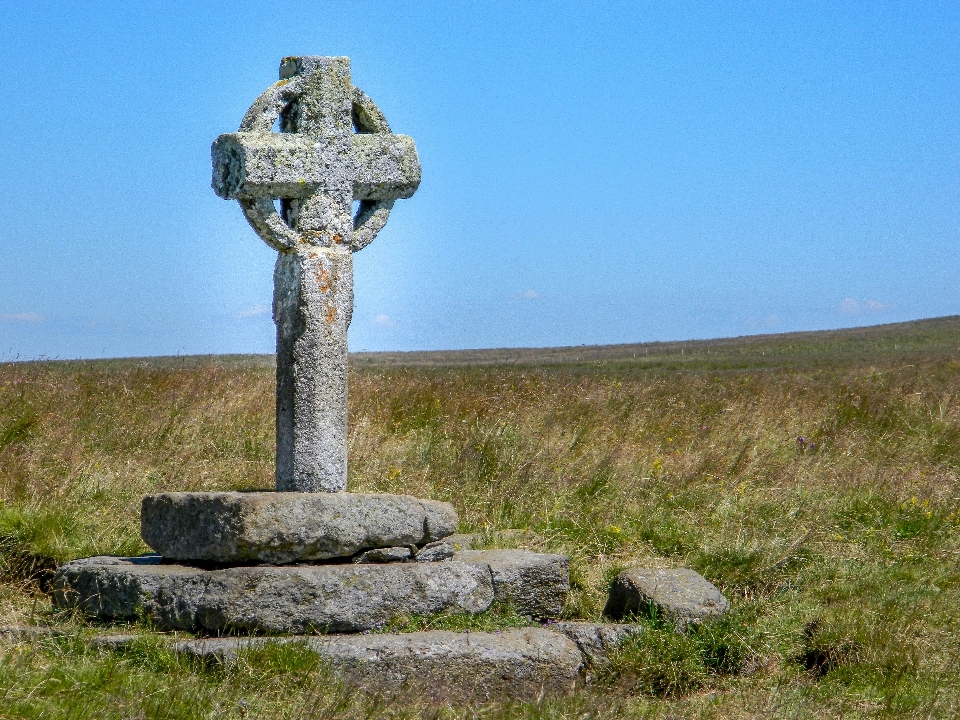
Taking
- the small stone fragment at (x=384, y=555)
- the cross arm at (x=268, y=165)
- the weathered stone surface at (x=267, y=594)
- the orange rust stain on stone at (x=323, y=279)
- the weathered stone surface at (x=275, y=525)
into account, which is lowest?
the weathered stone surface at (x=267, y=594)

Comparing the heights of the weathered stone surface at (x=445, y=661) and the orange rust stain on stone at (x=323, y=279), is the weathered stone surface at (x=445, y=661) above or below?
below

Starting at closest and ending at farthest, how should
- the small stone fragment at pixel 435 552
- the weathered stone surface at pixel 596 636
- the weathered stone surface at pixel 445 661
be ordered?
the weathered stone surface at pixel 445 661 < the weathered stone surface at pixel 596 636 < the small stone fragment at pixel 435 552

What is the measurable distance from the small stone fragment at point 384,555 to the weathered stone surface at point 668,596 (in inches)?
53.7

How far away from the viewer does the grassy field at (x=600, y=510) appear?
510cm

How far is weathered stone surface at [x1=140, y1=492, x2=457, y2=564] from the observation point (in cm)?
551

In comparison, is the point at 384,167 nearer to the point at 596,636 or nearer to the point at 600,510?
the point at 596,636

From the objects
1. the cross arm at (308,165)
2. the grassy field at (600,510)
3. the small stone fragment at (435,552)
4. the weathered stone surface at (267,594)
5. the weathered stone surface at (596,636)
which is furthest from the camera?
the small stone fragment at (435,552)

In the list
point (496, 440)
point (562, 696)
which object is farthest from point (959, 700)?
point (496, 440)

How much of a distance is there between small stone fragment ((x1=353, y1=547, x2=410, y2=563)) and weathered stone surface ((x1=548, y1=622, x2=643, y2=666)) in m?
0.91

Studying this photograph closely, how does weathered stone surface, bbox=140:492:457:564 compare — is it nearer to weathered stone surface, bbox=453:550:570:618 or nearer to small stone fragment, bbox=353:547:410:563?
small stone fragment, bbox=353:547:410:563

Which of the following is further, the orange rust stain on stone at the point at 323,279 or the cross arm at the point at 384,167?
the cross arm at the point at 384,167

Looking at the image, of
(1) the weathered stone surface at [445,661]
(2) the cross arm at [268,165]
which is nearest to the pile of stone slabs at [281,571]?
(1) the weathered stone surface at [445,661]

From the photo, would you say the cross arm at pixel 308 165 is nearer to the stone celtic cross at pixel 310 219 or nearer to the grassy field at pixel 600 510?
the stone celtic cross at pixel 310 219

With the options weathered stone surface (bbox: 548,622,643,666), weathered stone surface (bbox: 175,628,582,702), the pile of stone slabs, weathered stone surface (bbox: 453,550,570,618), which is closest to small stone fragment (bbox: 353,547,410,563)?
the pile of stone slabs
